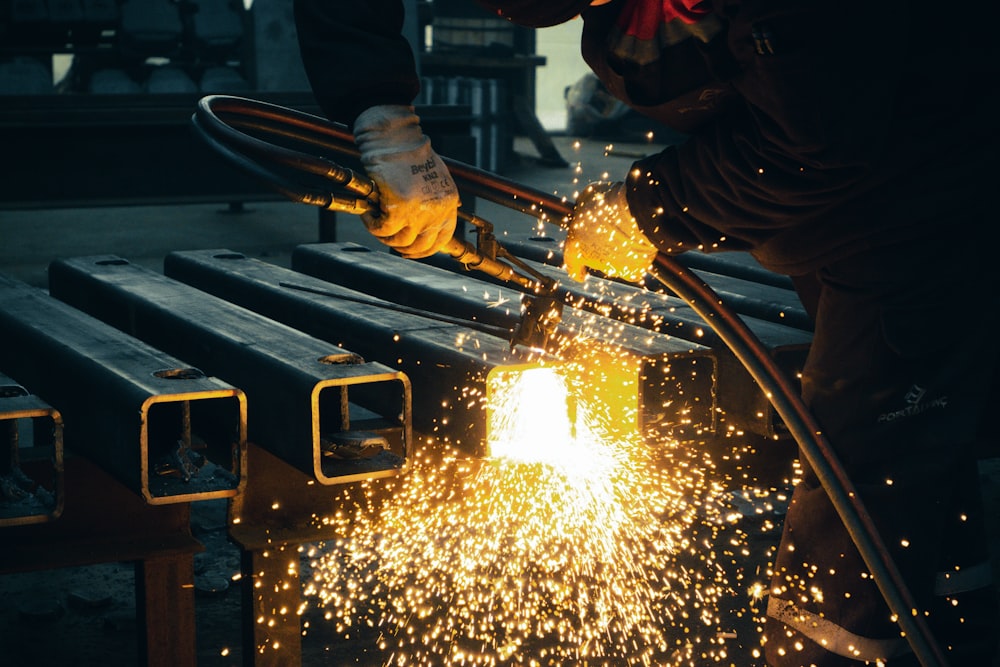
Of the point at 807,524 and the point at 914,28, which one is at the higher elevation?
the point at 914,28

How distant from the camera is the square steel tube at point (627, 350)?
1.88 m

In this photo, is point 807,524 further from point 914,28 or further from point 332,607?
point 332,607

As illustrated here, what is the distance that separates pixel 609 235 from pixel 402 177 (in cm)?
34

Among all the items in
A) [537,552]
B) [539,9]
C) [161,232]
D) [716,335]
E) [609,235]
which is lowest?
[161,232]

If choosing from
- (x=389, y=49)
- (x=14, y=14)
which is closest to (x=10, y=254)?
(x=14, y=14)

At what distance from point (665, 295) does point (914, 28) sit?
2.96ft

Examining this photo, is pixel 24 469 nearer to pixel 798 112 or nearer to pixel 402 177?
pixel 402 177

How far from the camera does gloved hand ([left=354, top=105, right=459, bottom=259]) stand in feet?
6.01

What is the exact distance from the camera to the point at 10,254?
22.0 ft

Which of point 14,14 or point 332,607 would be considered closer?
point 332,607

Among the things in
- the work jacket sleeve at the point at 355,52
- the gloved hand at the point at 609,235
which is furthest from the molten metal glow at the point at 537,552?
the work jacket sleeve at the point at 355,52

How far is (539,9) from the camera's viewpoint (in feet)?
6.18

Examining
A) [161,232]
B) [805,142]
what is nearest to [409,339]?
[805,142]

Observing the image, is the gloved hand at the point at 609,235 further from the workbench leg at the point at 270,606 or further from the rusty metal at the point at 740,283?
the workbench leg at the point at 270,606
